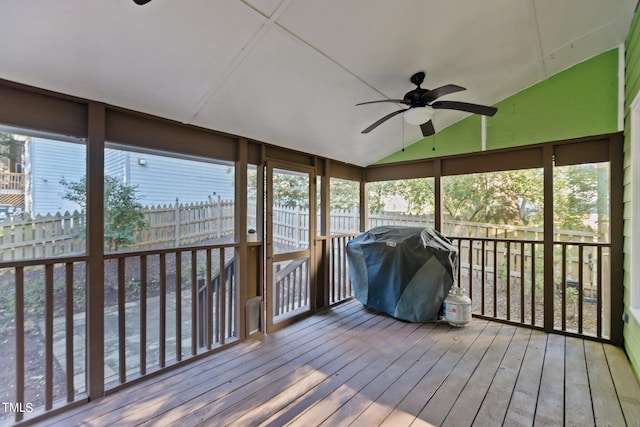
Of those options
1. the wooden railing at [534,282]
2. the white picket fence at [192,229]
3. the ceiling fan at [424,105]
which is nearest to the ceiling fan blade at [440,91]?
the ceiling fan at [424,105]

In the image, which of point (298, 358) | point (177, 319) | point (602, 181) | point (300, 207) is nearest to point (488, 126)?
point (602, 181)

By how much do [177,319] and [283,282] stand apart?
138cm

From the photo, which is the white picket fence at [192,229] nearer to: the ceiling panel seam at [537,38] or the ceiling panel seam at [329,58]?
the ceiling panel seam at [329,58]

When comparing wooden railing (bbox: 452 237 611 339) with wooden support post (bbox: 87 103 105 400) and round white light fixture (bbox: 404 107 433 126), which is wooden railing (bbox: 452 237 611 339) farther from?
wooden support post (bbox: 87 103 105 400)

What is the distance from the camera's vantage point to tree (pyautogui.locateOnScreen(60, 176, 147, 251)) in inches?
83.8

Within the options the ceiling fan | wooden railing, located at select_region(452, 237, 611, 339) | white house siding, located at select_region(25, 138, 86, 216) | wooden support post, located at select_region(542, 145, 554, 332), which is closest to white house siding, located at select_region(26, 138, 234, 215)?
white house siding, located at select_region(25, 138, 86, 216)

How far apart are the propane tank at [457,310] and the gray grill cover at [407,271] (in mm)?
98

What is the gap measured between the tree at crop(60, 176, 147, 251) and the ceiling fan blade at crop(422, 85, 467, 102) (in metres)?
2.59

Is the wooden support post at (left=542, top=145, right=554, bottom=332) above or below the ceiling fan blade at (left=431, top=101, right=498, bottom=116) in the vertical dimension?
below

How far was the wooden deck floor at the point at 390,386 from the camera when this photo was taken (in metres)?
1.90

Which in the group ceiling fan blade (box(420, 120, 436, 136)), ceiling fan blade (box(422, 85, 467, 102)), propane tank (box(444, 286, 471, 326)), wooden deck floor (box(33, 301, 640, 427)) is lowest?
wooden deck floor (box(33, 301, 640, 427))

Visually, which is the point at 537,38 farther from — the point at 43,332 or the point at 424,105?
the point at 43,332

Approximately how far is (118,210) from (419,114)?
2.70m

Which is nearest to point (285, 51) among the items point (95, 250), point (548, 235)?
point (95, 250)
